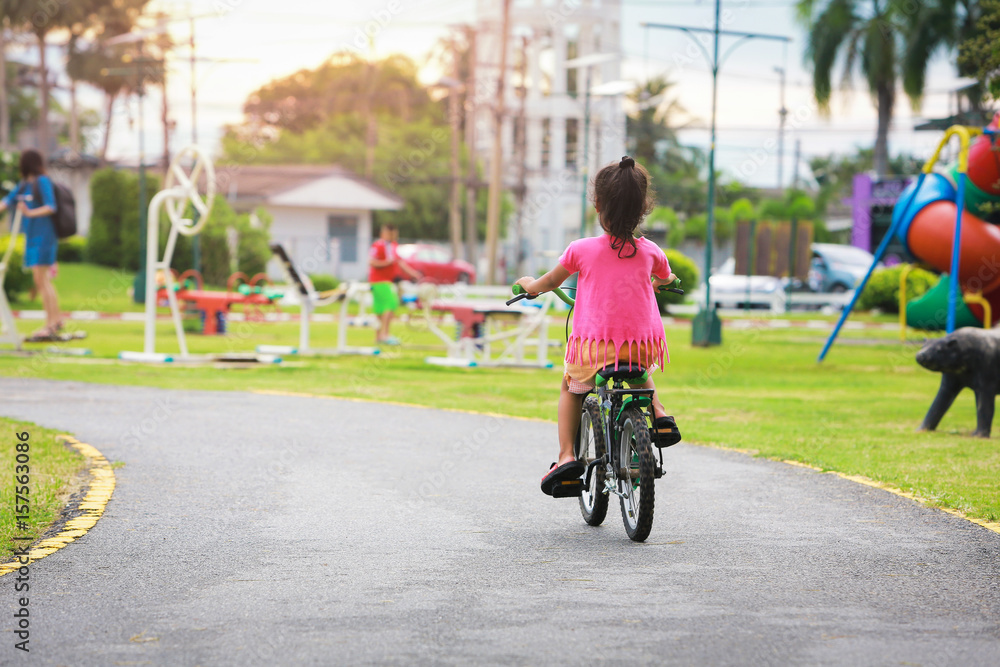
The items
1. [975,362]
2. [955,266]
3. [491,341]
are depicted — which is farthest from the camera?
[491,341]

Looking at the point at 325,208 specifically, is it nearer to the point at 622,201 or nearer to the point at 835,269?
the point at 835,269

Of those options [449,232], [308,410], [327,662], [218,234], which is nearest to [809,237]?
[218,234]

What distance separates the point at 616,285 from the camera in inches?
219

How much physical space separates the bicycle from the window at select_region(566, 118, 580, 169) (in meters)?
50.6

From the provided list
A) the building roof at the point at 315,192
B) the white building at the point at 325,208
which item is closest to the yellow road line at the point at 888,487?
the white building at the point at 325,208

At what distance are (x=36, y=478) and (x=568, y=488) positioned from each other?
9.96ft

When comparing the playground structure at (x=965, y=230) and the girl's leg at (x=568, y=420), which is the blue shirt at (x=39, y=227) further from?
the girl's leg at (x=568, y=420)

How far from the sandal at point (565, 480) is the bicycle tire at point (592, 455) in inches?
2.6

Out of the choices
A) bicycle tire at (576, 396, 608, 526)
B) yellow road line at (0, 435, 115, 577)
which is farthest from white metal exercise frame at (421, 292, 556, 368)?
bicycle tire at (576, 396, 608, 526)

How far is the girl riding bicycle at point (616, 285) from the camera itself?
554 centimetres

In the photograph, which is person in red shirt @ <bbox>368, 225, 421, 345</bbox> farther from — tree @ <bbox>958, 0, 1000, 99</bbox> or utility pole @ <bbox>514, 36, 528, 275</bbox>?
utility pole @ <bbox>514, 36, 528, 275</bbox>

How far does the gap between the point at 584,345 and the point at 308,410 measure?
5255 millimetres

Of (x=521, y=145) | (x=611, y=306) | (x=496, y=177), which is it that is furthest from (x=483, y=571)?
(x=521, y=145)

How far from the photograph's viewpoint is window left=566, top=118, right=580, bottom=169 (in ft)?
182
